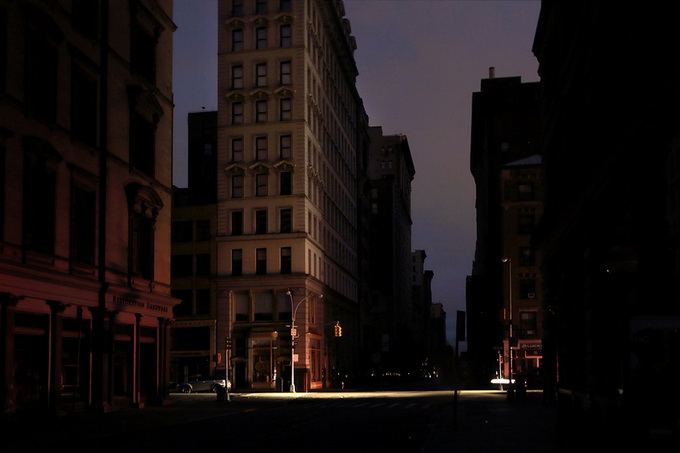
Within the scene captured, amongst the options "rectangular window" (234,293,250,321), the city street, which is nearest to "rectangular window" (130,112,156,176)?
the city street

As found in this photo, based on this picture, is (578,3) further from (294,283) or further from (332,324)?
(332,324)

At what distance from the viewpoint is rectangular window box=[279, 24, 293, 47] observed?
297ft

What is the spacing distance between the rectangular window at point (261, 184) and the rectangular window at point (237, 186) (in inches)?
64.1

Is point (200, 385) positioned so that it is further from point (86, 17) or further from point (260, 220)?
point (86, 17)

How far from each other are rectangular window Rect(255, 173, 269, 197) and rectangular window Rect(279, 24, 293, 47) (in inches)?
489

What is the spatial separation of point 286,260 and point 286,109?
14106mm

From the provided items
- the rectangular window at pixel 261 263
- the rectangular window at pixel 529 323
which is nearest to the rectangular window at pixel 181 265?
the rectangular window at pixel 261 263

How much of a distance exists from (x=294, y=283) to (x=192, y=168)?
3547cm

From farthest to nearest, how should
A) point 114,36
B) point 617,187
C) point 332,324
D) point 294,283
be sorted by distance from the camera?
point 332,324
point 294,283
point 114,36
point 617,187

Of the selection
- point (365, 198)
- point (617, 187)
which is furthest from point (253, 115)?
point (617, 187)

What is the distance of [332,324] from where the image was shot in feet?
334

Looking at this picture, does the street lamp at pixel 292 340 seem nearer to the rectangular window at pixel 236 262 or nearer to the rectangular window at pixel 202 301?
the rectangular window at pixel 236 262

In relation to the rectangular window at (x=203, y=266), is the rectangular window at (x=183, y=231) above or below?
above

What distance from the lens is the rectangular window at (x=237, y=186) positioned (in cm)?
9150
